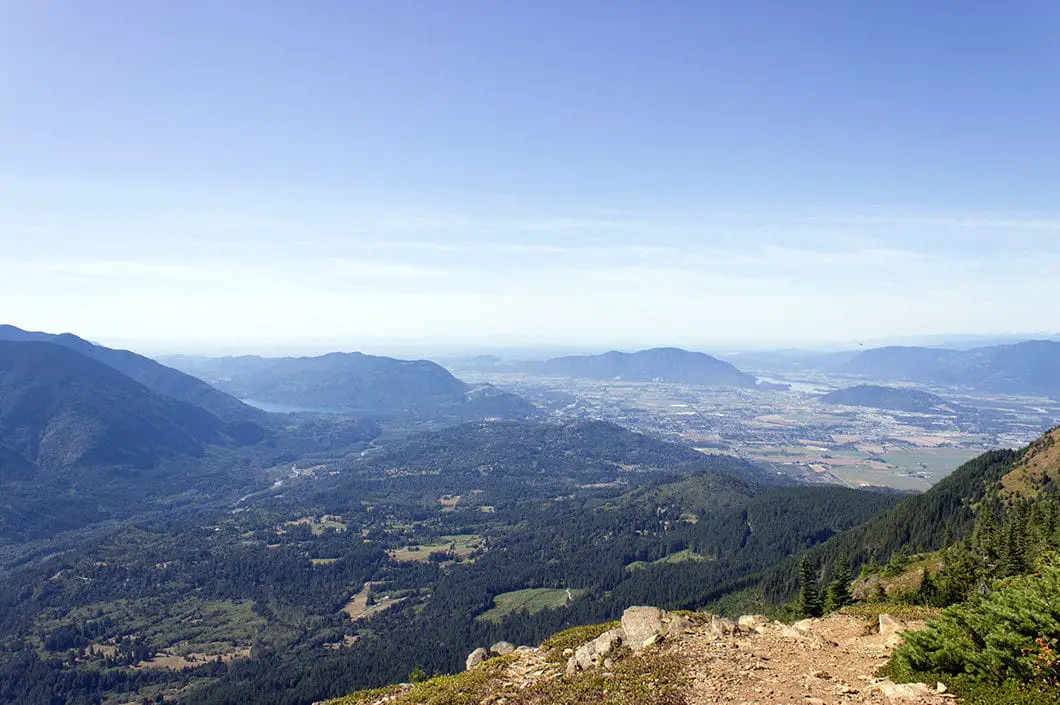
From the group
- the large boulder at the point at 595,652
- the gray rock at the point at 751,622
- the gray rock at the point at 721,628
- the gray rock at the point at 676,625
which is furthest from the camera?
the gray rock at the point at 751,622

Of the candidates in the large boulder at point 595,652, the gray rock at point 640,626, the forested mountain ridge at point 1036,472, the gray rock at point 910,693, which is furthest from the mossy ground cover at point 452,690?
the forested mountain ridge at point 1036,472

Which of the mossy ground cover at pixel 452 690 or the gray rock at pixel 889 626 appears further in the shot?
the mossy ground cover at pixel 452 690

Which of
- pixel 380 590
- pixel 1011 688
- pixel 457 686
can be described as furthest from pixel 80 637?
pixel 1011 688

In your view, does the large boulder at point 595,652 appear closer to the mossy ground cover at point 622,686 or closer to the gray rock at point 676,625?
the mossy ground cover at point 622,686

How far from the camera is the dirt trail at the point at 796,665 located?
21094 millimetres

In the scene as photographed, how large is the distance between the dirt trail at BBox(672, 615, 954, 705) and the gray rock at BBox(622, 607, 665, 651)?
182 centimetres

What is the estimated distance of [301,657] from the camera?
5458 inches

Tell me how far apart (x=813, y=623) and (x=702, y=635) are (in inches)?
255

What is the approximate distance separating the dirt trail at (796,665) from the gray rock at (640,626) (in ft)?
5.96

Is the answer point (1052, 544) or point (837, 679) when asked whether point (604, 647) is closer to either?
point (837, 679)

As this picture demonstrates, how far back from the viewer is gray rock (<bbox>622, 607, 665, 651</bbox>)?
96.9 feet

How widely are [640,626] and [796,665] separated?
27.5 feet

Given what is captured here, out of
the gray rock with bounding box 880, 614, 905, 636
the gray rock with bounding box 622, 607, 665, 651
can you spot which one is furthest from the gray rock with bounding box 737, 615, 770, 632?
the gray rock with bounding box 880, 614, 905, 636

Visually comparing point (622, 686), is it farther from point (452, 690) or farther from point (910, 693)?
point (910, 693)
